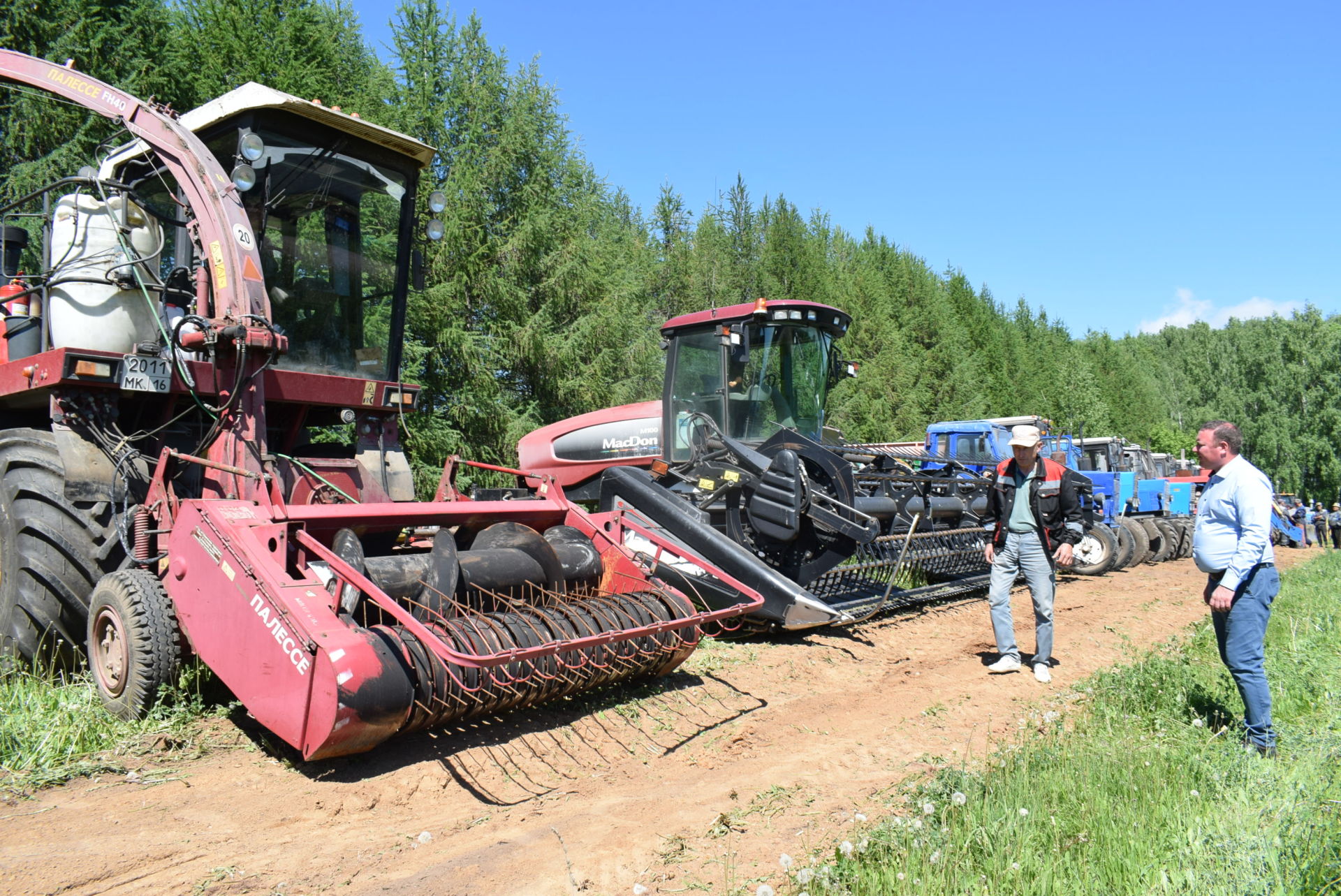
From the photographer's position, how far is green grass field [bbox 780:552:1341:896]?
8.83 feet

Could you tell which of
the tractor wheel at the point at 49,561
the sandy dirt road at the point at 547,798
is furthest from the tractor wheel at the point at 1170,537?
the tractor wheel at the point at 49,561

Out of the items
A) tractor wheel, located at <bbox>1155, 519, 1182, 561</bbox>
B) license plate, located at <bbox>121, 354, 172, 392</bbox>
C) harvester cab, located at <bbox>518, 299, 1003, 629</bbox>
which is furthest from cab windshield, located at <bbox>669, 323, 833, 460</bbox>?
tractor wheel, located at <bbox>1155, 519, 1182, 561</bbox>

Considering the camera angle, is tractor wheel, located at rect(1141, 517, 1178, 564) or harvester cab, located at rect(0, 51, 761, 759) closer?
harvester cab, located at rect(0, 51, 761, 759)

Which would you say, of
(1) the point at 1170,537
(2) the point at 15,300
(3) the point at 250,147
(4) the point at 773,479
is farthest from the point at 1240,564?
(1) the point at 1170,537

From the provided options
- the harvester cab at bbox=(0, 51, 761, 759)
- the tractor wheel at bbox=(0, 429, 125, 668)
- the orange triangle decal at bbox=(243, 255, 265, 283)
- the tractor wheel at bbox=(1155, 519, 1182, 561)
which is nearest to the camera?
the harvester cab at bbox=(0, 51, 761, 759)

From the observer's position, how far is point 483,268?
54.1 ft

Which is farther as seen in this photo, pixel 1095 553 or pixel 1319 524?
pixel 1319 524

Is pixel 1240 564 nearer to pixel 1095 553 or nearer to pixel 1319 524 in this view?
pixel 1095 553

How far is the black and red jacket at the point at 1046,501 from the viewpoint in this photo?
611 centimetres

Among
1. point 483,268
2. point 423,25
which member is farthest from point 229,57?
point 483,268

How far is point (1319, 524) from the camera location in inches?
1170

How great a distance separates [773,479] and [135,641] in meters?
4.04

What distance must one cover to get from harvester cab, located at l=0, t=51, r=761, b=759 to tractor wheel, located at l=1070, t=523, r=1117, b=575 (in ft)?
28.2

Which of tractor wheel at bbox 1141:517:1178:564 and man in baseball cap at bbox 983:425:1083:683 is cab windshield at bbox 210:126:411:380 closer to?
man in baseball cap at bbox 983:425:1083:683
